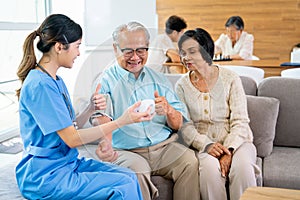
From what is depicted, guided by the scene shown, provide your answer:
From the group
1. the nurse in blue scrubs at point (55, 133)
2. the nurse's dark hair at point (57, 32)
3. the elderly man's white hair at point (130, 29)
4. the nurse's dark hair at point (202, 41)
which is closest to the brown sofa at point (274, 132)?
the nurse in blue scrubs at point (55, 133)

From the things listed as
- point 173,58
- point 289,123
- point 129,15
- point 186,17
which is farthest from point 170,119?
point 186,17

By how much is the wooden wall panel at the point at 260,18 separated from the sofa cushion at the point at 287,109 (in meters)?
3.76

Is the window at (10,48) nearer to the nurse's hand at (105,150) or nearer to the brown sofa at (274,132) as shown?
the brown sofa at (274,132)

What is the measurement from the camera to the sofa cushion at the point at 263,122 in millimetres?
2258

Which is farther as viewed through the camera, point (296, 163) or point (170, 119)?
point (296, 163)

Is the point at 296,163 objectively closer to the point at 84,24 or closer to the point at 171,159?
the point at 171,159

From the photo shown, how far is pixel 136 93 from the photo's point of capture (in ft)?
4.72

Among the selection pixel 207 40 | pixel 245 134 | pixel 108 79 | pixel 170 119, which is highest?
pixel 207 40

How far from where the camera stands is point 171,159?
5.83 ft

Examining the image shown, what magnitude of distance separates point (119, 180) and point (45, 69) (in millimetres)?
522

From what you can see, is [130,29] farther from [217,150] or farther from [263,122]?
[263,122]

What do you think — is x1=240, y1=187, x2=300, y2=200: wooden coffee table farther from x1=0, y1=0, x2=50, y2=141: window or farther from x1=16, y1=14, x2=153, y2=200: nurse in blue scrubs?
x1=0, y1=0, x2=50, y2=141: window

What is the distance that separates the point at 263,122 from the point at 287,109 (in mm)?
189

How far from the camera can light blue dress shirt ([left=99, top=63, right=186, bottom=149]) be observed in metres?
1.44
